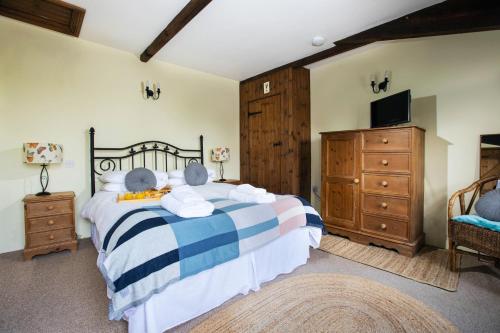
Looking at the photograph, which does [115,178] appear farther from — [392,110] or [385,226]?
[392,110]

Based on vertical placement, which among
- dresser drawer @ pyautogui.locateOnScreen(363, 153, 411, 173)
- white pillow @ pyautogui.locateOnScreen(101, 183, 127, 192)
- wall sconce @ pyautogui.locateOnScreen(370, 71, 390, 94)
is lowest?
white pillow @ pyautogui.locateOnScreen(101, 183, 127, 192)

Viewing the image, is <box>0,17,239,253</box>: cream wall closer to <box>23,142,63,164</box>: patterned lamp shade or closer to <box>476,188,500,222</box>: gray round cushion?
<box>23,142,63,164</box>: patterned lamp shade

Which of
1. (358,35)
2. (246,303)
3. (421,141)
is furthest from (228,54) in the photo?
(246,303)

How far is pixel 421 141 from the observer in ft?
8.95

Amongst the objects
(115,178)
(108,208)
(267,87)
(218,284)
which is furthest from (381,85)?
(115,178)

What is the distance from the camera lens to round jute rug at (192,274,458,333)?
5.03 feet

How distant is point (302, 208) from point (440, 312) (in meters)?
1.22

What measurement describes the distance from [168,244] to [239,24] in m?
2.44

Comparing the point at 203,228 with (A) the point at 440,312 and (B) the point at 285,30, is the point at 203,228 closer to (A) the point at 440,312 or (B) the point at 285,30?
(A) the point at 440,312

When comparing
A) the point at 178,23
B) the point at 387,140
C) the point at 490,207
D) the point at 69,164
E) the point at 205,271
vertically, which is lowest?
the point at 205,271

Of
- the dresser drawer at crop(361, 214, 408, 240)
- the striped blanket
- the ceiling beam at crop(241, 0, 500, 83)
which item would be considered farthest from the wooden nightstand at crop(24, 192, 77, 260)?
the ceiling beam at crop(241, 0, 500, 83)

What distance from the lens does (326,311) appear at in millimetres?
1679

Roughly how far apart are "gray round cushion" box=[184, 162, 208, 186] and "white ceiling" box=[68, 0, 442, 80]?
5.38ft

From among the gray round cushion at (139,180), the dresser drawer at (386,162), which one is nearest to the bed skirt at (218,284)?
the dresser drawer at (386,162)
